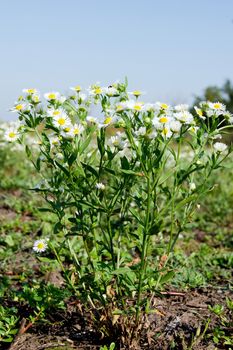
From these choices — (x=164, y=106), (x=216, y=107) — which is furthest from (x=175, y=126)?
(x=216, y=107)

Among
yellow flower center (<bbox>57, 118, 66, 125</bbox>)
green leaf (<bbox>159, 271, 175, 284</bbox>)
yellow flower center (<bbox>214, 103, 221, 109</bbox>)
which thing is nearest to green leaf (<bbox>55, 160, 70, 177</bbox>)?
yellow flower center (<bbox>57, 118, 66, 125</bbox>)

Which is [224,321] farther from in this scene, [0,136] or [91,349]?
[0,136]

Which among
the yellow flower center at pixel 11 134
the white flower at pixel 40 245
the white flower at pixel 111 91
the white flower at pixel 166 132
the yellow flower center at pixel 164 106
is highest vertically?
the white flower at pixel 111 91

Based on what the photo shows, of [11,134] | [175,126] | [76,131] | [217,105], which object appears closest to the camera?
[175,126]

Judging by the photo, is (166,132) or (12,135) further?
(12,135)

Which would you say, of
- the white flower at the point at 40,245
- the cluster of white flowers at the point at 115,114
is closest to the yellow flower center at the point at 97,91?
the cluster of white flowers at the point at 115,114

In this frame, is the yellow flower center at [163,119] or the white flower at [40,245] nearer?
the yellow flower center at [163,119]

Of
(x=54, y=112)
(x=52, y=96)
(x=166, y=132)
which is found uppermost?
(x=52, y=96)

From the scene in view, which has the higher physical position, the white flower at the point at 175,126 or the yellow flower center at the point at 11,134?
the yellow flower center at the point at 11,134

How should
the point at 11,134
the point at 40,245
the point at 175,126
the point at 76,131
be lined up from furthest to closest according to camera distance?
the point at 40,245
the point at 11,134
the point at 76,131
the point at 175,126

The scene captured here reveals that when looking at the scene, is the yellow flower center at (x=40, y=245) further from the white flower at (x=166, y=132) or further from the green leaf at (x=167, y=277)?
the white flower at (x=166, y=132)

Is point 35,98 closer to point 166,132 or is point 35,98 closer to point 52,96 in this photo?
point 52,96

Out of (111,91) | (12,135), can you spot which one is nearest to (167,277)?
(111,91)

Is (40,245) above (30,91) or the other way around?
the other way around
